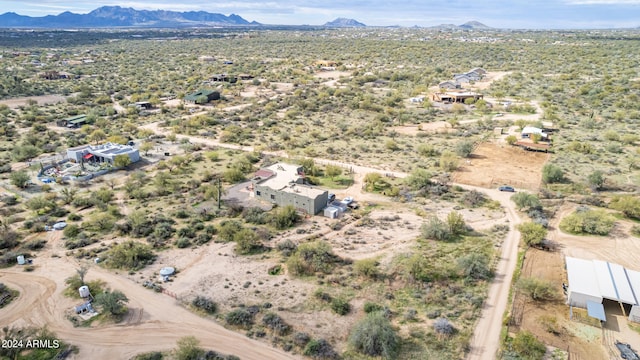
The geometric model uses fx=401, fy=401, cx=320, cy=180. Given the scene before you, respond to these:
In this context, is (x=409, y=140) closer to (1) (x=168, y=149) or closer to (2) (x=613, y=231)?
(2) (x=613, y=231)

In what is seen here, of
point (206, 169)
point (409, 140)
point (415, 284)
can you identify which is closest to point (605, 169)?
point (409, 140)

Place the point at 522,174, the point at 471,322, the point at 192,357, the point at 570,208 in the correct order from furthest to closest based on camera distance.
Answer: the point at 522,174 → the point at 570,208 → the point at 471,322 → the point at 192,357

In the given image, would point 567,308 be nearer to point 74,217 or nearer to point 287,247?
point 287,247

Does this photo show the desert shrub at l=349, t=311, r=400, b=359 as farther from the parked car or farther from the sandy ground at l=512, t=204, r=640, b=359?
the parked car

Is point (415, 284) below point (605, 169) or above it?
below

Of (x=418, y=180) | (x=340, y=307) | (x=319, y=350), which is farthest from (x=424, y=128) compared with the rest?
(x=319, y=350)

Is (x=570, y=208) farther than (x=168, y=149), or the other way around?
(x=168, y=149)

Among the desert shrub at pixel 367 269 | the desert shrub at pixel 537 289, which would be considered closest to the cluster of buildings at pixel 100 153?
the desert shrub at pixel 367 269
